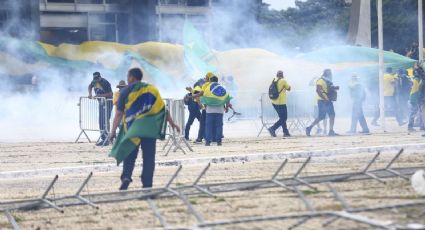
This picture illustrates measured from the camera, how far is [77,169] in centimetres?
1772

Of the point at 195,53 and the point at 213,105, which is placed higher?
the point at 195,53

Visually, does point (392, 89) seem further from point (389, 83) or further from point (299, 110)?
point (299, 110)

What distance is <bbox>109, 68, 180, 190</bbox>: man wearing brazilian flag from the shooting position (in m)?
13.8

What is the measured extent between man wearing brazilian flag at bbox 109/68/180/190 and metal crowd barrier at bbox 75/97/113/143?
1092cm

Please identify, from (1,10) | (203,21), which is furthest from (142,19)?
(1,10)

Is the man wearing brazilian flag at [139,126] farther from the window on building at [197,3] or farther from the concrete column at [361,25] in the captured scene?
the window on building at [197,3]

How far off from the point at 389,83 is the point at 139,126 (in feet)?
64.0

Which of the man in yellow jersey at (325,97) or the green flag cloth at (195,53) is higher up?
the green flag cloth at (195,53)

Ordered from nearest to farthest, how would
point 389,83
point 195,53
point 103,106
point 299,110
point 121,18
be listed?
point 103,106 → point 299,110 → point 389,83 → point 195,53 → point 121,18

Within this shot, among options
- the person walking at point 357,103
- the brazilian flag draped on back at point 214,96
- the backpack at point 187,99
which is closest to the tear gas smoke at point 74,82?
the person walking at point 357,103

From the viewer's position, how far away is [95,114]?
2628 cm

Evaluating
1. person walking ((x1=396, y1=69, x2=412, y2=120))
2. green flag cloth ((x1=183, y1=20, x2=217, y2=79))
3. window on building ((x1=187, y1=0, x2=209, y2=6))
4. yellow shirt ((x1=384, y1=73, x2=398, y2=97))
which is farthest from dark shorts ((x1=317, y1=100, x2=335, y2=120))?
window on building ((x1=187, y1=0, x2=209, y2=6))

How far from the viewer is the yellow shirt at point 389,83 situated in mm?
32219

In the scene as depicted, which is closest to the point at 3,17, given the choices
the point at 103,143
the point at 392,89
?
the point at 392,89
